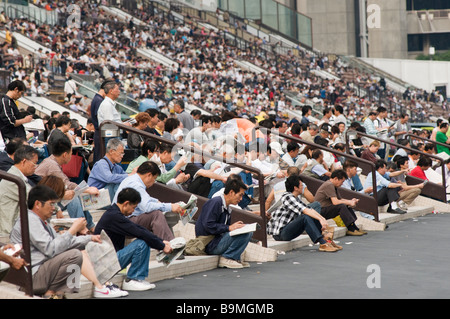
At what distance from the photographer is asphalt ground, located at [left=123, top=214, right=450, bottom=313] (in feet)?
24.7

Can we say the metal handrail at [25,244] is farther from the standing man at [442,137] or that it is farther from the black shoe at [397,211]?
the standing man at [442,137]

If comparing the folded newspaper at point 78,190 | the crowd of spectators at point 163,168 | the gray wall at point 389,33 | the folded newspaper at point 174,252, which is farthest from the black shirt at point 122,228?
the gray wall at point 389,33

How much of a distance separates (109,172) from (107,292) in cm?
246

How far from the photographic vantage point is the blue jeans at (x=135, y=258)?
7801 mm

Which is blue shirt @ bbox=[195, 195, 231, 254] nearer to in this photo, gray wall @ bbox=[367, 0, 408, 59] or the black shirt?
the black shirt

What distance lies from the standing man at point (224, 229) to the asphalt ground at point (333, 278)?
19cm

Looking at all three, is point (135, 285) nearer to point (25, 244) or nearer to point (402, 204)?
point (25, 244)

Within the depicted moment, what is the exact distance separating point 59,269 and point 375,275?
3549 millimetres

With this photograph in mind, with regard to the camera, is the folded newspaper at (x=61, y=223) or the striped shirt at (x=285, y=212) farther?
the striped shirt at (x=285, y=212)

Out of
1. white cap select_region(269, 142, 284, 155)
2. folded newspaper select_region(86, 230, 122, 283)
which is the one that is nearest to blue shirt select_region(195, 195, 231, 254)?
folded newspaper select_region(86, 230, 122, 283)

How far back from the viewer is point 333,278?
8.50m

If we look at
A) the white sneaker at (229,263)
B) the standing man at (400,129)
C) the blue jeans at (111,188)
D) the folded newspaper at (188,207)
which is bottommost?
the white sneaker at (229,263)

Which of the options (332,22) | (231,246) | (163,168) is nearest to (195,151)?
(163,168)
